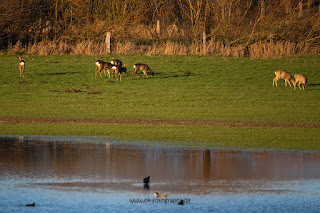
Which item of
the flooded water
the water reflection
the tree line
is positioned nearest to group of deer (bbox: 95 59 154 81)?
the tree line

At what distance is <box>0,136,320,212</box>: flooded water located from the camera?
890 cm

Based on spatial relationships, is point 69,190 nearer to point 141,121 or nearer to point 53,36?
point 141,121

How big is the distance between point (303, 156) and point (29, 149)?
629 centimetres

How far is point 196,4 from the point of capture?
4103 cm

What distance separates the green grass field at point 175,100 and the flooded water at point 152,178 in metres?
1.61

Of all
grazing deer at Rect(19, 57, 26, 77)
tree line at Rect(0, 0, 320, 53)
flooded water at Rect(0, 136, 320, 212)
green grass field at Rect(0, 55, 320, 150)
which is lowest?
flooded water at Rect(0, 136, 320, 212)

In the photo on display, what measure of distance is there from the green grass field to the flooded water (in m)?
1.61

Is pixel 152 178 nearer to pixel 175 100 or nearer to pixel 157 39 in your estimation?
pixel 175 100

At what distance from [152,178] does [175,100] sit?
12.2 m

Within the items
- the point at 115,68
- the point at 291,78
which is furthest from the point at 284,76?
the point at 115,68

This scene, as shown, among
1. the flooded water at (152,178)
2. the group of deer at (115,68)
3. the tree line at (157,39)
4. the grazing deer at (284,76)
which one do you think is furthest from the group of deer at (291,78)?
the flooded water at (152,178)

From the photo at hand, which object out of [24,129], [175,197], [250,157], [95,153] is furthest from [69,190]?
[24,129]

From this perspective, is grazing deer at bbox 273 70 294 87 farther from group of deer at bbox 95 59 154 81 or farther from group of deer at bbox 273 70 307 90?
group of deer at bbox 95 59 154 81

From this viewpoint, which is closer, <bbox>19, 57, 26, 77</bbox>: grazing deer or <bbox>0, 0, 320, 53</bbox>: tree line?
<bbox>19, 57, 26, 77</bbox>: grazing deer
